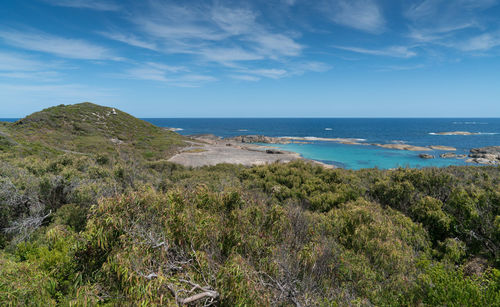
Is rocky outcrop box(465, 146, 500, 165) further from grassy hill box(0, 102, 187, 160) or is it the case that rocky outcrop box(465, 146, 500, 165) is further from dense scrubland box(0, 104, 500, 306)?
grassy hill box(0, 102, 187, 160)

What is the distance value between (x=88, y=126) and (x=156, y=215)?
58933 mm

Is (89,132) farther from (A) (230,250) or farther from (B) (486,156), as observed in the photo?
(B) (486,156)

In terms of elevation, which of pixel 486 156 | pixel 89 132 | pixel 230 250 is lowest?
pixel 486 156

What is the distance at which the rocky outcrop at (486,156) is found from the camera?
1814 inches

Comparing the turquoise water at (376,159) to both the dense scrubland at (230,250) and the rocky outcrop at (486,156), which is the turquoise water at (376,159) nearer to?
the rocky outcrop at (486,156)

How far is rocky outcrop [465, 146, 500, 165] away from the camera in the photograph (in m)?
46.1

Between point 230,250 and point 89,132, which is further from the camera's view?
point 89,132

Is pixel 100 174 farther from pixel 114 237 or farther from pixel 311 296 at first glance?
pixel 311 296

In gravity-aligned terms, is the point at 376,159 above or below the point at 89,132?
below

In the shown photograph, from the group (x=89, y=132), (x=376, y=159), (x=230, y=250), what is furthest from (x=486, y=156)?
(x=89, y=132)

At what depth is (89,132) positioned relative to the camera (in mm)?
51656

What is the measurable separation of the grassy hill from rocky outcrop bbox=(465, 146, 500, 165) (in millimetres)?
59401

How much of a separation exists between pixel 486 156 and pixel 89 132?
82.1m

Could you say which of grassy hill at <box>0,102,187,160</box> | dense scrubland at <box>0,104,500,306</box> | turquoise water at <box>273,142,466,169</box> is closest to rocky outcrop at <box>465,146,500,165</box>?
turquoise water at <box>273,142,466,169</box>
